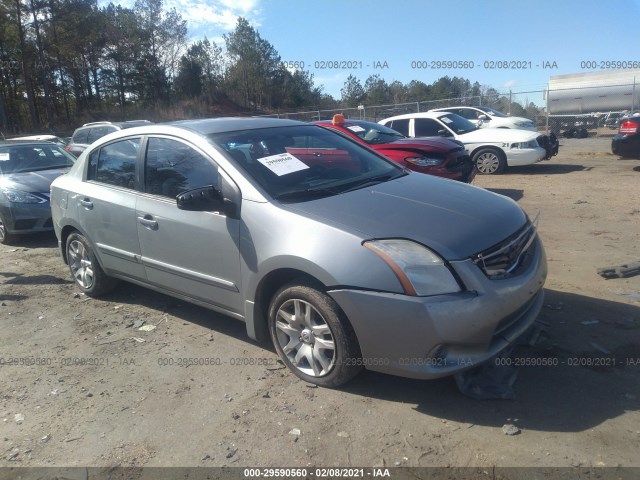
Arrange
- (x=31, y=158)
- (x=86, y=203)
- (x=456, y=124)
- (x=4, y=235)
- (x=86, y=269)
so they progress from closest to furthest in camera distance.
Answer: (x=86, y=203) < (x=86, y=269) < (x=4, y=235) < (x=31, y=158) < (x=456, y=124)

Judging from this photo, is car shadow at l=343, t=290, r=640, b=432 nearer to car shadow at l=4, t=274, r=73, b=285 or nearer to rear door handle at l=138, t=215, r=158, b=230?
rear door handle at l=138, t=215, r=158, b=230

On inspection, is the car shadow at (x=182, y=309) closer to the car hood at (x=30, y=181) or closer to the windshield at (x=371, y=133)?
the car hood at (x=30, y=181)

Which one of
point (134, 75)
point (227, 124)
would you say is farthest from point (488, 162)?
point (134, 75)

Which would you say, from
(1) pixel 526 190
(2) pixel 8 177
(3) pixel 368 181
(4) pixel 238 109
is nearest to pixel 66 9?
→ (4) pixel 238 109

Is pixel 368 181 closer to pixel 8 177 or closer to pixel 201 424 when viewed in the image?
pixel 201 424

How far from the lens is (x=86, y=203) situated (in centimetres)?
504

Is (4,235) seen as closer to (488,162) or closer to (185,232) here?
(185,232)

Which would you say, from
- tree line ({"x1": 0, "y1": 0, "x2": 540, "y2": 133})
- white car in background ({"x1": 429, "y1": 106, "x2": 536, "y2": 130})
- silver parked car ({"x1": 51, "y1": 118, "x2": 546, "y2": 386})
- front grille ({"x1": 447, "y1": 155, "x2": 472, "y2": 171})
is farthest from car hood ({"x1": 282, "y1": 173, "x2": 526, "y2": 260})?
tree line ({"x1": 0, "y1": 0, "x2": 540, "y2": 133})

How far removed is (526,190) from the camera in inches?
407

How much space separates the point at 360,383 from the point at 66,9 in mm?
39731

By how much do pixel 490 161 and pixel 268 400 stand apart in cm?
1042

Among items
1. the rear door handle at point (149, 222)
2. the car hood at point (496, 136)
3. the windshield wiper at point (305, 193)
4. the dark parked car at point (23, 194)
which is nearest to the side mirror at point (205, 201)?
the windshield wiper at point (305, 193)

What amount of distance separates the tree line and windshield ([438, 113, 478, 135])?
29.7 metres

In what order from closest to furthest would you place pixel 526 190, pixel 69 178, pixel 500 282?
1. pixel 500 282
2. pixel 69 178
3. pixel 526 190
